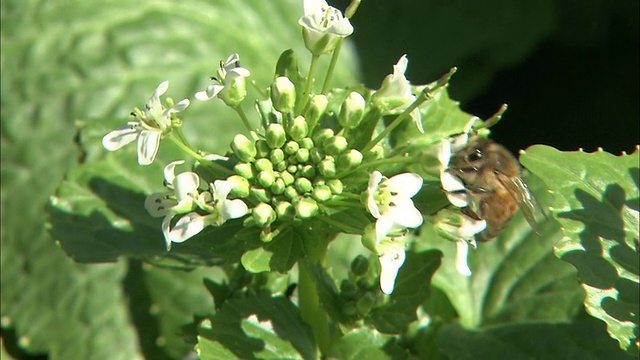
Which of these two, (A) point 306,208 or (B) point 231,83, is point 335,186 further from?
(B) point 231,83

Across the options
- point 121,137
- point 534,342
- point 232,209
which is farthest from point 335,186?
point 534,342

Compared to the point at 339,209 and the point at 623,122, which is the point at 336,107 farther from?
the point at 623,122

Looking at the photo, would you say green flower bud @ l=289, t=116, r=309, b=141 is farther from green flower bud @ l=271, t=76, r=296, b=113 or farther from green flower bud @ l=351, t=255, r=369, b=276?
green flower bud @ l=351, t=255, r=369, b=276

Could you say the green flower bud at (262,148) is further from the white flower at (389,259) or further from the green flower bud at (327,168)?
the white flower at (389,259)

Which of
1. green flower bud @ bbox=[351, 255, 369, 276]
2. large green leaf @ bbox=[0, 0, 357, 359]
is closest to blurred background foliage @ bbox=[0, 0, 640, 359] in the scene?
large green leaf @ bbox=[0, 0, 357, 359]

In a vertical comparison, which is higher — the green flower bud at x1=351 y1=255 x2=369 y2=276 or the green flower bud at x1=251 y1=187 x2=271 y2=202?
the green flower bud at x1=251 y1=187 x2=271 y2=202

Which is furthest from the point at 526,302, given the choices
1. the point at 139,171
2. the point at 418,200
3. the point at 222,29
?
the point at 222,29
